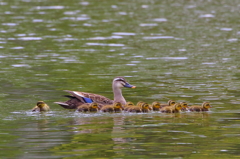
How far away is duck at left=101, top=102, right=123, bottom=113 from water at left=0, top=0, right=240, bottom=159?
297mm

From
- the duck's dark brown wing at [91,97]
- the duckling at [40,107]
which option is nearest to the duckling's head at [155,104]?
the duck's dark brown wing at [91,97]

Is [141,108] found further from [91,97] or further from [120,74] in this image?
[120,74]

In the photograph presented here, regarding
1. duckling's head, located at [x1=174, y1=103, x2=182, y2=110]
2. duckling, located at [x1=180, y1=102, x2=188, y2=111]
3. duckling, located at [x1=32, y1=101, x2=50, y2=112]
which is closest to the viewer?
duckling, located at [x1=32, y1=101, x2=50, y2=112]

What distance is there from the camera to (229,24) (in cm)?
3331

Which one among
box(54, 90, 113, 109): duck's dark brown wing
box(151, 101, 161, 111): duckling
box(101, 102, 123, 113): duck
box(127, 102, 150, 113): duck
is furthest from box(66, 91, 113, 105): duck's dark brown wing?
box(151, 101, 161, 111): duckling

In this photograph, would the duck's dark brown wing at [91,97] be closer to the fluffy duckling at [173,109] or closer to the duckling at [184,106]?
the fluffy duckling at [173,109]

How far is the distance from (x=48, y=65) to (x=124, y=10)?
18.4m

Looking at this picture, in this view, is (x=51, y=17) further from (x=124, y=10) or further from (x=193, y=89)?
(x=193, y=89)

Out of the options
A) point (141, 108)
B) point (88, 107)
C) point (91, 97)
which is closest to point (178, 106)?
point (141, 108)

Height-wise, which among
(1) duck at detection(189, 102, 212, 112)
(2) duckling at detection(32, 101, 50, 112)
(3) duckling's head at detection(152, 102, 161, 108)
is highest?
(2) duckling at detection(32, 101, 50, 112)

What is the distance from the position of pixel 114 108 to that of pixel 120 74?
227 inches

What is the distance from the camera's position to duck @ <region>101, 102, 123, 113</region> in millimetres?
14211

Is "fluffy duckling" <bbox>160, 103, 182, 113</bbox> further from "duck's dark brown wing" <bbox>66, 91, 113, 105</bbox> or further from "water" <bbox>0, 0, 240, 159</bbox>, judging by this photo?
"duck's dark brown wing" <bbox>66, 91, 113, 105</bbox>

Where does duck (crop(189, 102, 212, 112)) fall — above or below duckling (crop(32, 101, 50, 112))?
below
